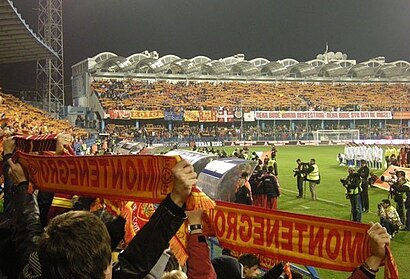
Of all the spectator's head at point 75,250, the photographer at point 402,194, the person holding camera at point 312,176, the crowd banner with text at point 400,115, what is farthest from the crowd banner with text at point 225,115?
the spectator's head at point 75,250

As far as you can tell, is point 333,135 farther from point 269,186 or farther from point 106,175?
point 106,175

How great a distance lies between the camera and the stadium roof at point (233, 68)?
58.7 meters

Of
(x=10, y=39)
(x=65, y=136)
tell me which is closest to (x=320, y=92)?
(x=10, y=39)

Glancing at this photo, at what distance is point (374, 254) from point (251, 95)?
6287 cm

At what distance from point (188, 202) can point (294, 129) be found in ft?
185

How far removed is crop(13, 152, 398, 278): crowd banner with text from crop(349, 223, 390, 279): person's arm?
2.0 inches

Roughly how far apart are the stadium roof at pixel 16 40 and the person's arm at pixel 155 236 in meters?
26.9

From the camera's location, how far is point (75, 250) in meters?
1.45

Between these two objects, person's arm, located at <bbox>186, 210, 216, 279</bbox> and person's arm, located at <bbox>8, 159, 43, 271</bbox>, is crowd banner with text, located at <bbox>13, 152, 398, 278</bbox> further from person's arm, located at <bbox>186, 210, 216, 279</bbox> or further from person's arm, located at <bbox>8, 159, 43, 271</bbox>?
person's arm, located at <bbox>8, 159, 43, 271</bbox>

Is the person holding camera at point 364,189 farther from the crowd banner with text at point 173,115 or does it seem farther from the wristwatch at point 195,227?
the crowd banner with text at point 173,115

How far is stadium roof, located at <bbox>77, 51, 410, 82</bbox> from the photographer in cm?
5866

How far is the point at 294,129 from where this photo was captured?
57.4m

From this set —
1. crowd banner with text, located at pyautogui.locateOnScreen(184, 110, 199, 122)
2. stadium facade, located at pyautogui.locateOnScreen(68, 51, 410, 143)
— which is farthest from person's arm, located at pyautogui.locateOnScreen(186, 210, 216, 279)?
Result: crowd banner with text, located at pyautogui.locateOnScreen(184, 110, 199, 122)

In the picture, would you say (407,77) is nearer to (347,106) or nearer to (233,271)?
(347,106)
